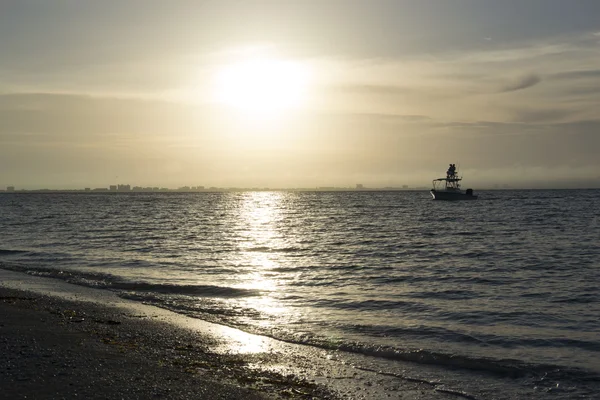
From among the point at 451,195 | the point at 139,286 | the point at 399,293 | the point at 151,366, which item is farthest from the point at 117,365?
→ the point at 451,195

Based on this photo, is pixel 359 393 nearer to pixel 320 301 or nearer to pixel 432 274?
pixel 320 301

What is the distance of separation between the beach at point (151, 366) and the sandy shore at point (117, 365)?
0.7 inches

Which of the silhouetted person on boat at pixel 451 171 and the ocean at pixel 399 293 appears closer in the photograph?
the ocean at pixel 399 293

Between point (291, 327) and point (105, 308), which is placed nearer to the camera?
point (291, 327)

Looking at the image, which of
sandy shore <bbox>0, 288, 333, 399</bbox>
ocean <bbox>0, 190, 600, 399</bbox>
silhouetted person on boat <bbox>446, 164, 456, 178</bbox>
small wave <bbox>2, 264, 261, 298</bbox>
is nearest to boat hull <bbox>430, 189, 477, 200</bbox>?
silhouetted person on boat <bbox>446, 164, 456, 178</bbox>

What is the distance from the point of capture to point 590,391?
35.9 ft

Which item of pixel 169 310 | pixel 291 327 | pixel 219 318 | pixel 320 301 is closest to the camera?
pixel 291 327

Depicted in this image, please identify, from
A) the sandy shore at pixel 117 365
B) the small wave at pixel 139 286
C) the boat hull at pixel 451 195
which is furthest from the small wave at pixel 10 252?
the boat hull at pixel 451 195

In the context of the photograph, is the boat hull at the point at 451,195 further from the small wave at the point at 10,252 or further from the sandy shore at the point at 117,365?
the sandy shore at the point at 117,365

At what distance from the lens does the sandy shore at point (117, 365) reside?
937 cm

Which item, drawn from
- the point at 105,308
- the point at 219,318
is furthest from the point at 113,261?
the point at 219,318

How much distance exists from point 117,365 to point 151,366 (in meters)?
0.69

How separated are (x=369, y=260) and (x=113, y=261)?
55.2 feet

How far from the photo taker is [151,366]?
11117mm
